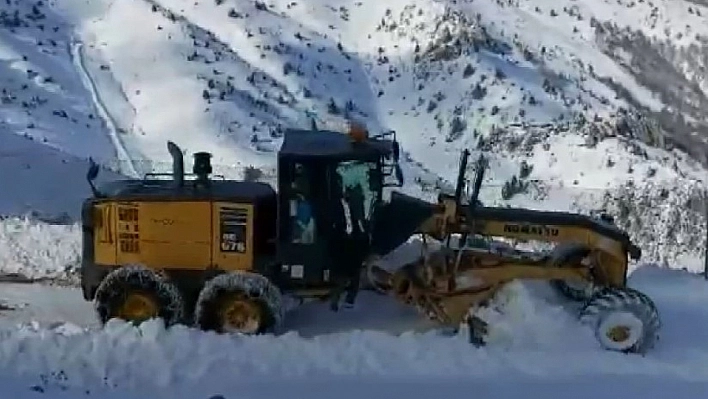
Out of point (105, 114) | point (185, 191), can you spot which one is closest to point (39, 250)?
point (185, 191)

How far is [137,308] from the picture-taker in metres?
11.8

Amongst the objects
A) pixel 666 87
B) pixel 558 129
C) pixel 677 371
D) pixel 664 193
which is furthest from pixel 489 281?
pixel 666 87

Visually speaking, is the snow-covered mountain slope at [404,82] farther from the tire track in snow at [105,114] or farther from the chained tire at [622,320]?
the chained tire at [622,320]

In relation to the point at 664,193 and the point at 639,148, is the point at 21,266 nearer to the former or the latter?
the point at 664,193

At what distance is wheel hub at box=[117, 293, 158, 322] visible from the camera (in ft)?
38.7

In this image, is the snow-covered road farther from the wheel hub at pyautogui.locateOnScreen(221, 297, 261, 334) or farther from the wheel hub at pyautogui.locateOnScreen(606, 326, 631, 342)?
the wheel hub at pyautogui.locateOnScreen(221, 297, 261, 334)

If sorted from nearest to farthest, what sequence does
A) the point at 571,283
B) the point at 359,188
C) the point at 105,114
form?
the point at 571,283 < the point at 359,188 < the point at 105,114

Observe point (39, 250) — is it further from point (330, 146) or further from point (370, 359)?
point (370, 359)

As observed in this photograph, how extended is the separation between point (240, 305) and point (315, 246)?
3.25 feet

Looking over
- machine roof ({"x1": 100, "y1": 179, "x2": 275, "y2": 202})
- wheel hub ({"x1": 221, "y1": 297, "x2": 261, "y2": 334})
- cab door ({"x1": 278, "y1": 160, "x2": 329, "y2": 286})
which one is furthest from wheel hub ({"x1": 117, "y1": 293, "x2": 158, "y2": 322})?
cab door ({"x1": 278, "y1": 160, "x2": 329, "y2": 286})

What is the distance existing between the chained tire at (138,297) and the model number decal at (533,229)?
140 inches

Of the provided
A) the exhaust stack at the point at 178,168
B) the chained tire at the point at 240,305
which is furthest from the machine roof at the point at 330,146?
the chained tire at the point at 240,305

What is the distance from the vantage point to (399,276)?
471 inches

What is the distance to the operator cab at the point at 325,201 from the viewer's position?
459 inches
